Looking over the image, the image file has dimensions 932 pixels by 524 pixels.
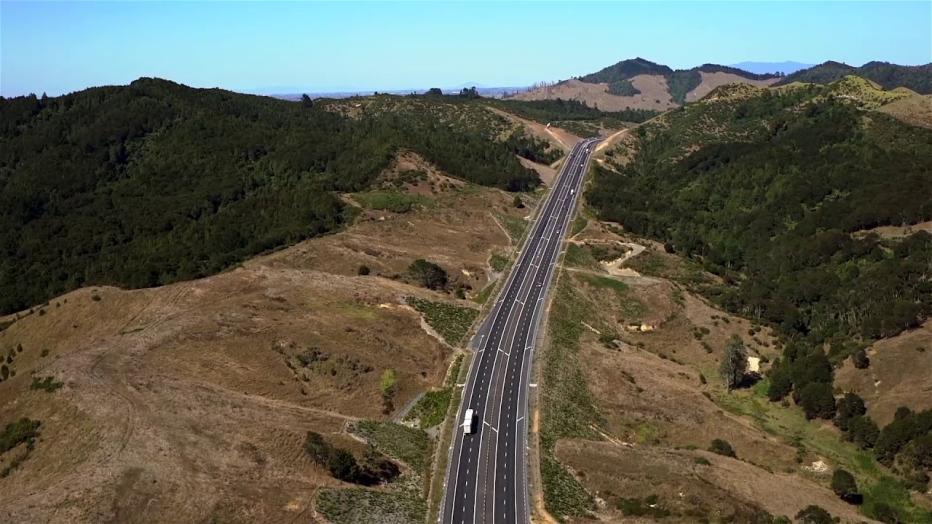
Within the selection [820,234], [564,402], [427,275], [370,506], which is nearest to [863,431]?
[564,402]

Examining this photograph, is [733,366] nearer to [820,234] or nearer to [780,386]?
[780,386]

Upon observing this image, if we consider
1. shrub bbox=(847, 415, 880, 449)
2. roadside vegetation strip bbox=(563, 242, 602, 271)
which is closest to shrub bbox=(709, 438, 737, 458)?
shrub bbox=(847, 415, 880, 449)

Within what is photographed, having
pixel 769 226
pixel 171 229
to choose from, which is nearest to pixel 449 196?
pixel 171 229

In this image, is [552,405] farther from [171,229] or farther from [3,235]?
[3,235]

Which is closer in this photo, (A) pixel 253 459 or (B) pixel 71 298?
(A) pixel 253 459

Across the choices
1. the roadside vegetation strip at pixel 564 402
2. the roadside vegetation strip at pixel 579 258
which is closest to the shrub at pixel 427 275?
the roadside vegetation strip at pixel 564 402

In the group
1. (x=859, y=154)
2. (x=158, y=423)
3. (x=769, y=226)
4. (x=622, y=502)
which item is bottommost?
(x=622, y=502)
